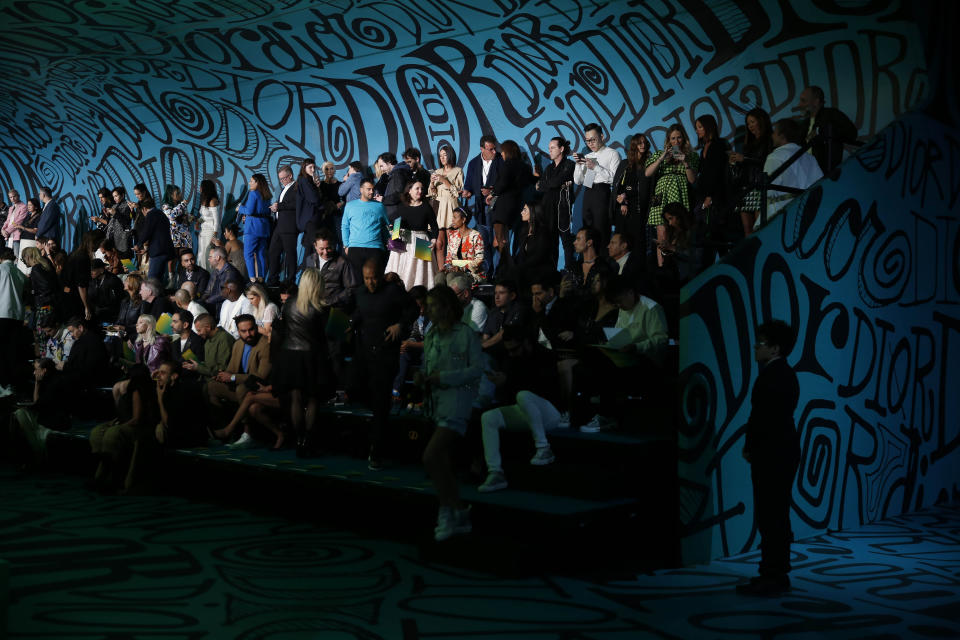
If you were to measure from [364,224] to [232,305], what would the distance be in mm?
1961

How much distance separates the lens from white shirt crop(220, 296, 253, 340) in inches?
482

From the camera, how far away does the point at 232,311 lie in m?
12.5

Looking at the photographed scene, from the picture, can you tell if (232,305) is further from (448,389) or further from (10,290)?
(448,389)

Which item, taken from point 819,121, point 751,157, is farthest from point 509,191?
point 819,121

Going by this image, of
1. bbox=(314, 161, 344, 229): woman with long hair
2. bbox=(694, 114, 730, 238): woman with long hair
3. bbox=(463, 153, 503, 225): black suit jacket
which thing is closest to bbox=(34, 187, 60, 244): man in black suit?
bbox=(314, 161, 344, 229): woman with long hair

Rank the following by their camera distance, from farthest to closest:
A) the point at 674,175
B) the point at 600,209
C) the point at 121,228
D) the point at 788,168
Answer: the point at 121,228, the point at 600,209, the point at 674,175, the point at 788,168

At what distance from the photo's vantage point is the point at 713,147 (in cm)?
1030

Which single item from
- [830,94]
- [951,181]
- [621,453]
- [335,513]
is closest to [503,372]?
[621,453]

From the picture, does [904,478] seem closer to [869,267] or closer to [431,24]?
[869,267]

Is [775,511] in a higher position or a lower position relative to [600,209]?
lower

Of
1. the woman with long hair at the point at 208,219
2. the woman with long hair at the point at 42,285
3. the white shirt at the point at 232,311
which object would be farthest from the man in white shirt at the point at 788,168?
the woman with long hair at the point at 208,219

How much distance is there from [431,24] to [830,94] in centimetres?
529

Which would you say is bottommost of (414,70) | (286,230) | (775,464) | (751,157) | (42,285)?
(775,464)

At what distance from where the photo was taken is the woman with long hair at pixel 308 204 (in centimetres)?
1460
